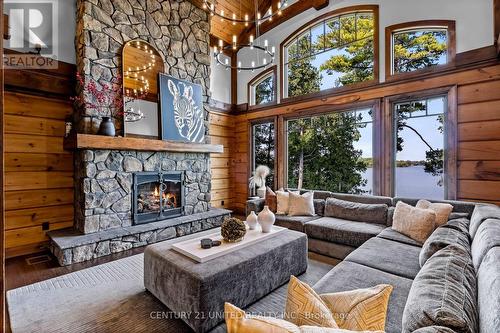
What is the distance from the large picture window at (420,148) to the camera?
12.1 ft

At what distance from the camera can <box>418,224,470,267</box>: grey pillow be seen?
1.78 meters

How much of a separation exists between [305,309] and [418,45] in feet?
14.7

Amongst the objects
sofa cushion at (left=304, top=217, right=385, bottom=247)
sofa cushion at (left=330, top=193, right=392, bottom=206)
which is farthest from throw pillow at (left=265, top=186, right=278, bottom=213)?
sofa cushion at (left=330, top=193, right=392, bottom=206)

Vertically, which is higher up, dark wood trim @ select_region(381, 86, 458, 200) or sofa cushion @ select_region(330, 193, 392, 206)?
dark wood trim @ select_region(381, 86, 458, 200)

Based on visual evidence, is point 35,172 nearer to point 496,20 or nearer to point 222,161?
point 222,161

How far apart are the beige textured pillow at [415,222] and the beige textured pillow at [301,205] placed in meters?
1.28

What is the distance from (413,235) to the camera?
269 centimetres

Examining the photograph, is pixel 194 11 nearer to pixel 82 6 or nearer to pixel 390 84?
pixel 82 6

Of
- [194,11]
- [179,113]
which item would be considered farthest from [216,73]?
[179,113]

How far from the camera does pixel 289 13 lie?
5082mm

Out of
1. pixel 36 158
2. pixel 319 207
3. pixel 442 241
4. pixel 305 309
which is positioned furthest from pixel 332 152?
pixel 36 158

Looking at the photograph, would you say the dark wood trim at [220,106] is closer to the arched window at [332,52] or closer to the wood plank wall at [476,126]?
the arched window at [332,52]

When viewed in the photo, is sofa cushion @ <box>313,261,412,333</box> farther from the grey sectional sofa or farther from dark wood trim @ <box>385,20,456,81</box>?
dark wood trim @ <box>385,20,456,81</box>

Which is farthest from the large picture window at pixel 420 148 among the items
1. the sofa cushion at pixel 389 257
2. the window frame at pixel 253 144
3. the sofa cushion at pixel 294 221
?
the window frame at pixel 253 144
